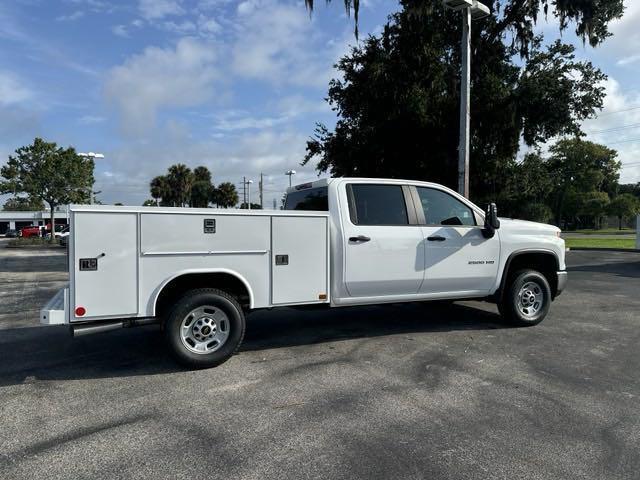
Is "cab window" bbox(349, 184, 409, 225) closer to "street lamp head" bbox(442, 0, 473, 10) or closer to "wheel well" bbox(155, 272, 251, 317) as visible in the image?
"wheel well" bbox(155, 272, 251, 317)

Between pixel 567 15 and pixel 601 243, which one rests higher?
pixel 567 15

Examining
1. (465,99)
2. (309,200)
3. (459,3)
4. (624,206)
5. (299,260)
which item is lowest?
(299,260)

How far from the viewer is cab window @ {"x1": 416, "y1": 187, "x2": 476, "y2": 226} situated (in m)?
6.40

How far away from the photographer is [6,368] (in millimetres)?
5254

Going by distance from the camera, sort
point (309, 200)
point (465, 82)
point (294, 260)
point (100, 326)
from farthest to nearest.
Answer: point (465, 82), point (309, 200), point (294, 260), point (100, 326)

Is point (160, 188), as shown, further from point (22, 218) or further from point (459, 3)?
point (459, 3)

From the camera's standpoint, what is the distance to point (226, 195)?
7319 centimetres

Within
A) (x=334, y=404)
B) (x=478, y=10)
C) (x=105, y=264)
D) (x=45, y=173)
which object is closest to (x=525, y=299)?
(x=334, y=404)

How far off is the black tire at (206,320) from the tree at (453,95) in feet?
41.0

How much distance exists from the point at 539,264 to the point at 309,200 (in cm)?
367

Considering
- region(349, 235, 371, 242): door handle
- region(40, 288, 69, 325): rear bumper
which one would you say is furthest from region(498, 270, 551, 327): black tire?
region(40, 288, 69, 325): rear bumper

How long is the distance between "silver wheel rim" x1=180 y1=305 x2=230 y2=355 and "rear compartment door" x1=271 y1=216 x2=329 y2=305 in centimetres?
62

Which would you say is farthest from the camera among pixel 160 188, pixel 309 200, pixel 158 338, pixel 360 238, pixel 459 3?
pixel 160 188

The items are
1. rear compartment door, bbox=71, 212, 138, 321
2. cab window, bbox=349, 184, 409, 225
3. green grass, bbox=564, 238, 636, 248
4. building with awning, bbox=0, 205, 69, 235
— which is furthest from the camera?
building with awning, bbox=0, 205, 69, 235
